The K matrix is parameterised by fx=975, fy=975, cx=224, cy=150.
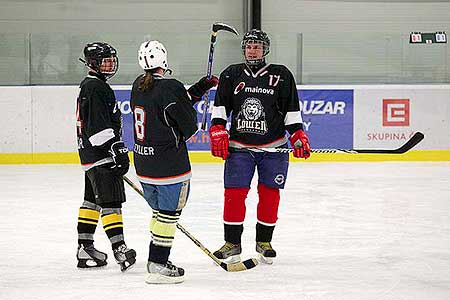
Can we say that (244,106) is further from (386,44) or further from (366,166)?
(386,44)

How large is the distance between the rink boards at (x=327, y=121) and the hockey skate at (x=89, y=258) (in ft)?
17.0

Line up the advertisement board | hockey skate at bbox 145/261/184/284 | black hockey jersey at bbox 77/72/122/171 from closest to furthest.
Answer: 1. hockey skate at bbox 145/261/184/284
2. black hockey jersey at bbox 77/72/122/171
3. the advertisement board

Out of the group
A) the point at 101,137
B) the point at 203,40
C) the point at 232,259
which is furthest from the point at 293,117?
the point at 203,40

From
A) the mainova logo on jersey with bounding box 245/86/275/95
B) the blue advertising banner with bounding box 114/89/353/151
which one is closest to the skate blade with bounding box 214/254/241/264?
the mainova logo on jersey with bounding box 245/86/275/95

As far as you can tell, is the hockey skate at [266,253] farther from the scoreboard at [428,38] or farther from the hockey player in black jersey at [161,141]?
the scoreboard at [428,38]

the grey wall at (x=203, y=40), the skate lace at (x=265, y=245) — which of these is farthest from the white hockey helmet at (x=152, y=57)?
the grey wall at (x=203, y=40)

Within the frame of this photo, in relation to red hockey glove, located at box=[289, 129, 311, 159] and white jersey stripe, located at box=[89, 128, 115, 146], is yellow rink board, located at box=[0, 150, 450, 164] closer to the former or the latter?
red hockey glove, located at box=[289, 129, 311, 159]

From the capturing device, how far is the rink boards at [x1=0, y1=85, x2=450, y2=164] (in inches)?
390

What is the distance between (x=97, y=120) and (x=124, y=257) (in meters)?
0.69

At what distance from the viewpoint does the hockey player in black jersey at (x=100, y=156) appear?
4562 mm

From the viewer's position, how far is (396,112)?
10.3 meters

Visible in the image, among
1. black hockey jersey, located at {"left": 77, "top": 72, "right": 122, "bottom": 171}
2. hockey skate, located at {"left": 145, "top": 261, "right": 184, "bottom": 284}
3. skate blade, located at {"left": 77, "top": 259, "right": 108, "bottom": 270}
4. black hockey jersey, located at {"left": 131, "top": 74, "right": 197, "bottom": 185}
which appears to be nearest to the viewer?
black hockey jersey, located at {"left": 131, "top": 74, "right": 197, "bottom": 185}

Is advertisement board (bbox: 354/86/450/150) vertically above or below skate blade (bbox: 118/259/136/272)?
above

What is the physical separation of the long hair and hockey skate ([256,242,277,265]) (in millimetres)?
1145
